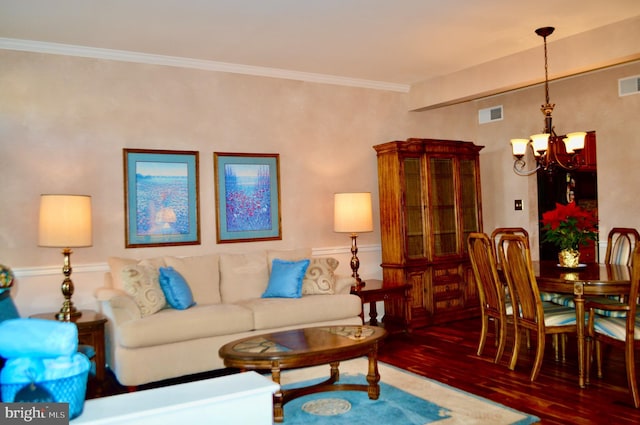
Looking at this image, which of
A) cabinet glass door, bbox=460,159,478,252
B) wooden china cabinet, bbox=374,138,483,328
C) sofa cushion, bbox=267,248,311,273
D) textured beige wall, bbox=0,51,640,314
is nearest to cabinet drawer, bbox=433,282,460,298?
wooden china cabinet, bbox=374,138,483,328

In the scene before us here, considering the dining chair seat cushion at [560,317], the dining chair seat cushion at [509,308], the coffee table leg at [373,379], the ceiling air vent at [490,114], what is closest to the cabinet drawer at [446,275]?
the dining chair seat cushion at [509,308]

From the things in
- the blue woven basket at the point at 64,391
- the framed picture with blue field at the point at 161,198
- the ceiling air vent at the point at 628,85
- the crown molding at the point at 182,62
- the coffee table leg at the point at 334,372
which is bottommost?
the coffee table leg at the point at 334,372

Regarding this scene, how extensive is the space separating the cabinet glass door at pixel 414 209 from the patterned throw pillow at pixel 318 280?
45.1 inches

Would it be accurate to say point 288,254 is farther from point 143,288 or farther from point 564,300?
point 564,300

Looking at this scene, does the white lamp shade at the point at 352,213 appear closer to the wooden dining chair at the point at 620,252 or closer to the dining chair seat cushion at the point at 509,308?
the dining chair seat cushion at the point at 509,308

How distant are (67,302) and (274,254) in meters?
1.81

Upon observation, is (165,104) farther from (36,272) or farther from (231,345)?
(231,345)

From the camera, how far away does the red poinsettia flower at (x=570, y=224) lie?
13.6 feet

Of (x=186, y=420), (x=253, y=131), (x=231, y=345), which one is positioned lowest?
(x=231, y=345)

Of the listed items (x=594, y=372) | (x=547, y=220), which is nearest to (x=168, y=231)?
(x=547, y=220)

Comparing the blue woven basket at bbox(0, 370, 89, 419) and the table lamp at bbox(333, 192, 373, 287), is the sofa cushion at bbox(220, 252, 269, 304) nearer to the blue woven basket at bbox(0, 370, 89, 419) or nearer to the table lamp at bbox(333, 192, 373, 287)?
the table lamp at bbox(333, 192, 373, 287)

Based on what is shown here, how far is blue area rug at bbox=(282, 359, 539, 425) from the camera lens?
3186mm

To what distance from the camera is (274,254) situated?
16.8 feet

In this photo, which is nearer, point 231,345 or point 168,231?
point 231,345
